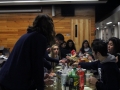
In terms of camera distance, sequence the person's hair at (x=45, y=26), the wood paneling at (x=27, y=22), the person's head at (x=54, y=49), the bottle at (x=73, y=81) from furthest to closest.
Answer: the wood paneling at (x=27, y=22)
the person's head at (x=54, y=49)
the bottle at (x=73, y=81)
the person's hair at (x=45, y=26)

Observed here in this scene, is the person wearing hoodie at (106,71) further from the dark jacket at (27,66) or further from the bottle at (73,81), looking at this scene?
the dark jacket at (27,66)

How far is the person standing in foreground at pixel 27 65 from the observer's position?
1831 millimetres

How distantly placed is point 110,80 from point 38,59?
819 millimetres

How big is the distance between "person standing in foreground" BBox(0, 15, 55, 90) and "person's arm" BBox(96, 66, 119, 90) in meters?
0.71

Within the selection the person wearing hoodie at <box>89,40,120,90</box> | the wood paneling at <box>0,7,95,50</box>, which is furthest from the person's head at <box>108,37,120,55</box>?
the wood paneling at <box>0,7,95,50</box>

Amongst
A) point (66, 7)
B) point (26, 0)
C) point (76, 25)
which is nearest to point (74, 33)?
point (76, 25)

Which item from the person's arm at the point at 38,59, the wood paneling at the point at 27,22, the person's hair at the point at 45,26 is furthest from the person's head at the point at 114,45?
the wood paneling at the point at 27,22

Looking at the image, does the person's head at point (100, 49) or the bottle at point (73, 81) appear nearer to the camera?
the bottle at point (73, 81)

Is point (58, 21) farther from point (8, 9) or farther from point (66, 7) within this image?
point (8, 9)

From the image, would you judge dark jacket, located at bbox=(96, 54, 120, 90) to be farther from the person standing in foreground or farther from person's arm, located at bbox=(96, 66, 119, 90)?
the person standing in foreground

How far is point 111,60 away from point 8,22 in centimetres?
690

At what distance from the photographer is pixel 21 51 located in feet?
6.18

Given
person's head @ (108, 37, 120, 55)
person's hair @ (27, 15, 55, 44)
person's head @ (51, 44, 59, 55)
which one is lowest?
person's head @ (51, 44, 59, 55)

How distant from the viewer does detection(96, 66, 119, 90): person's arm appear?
2.15 meters
